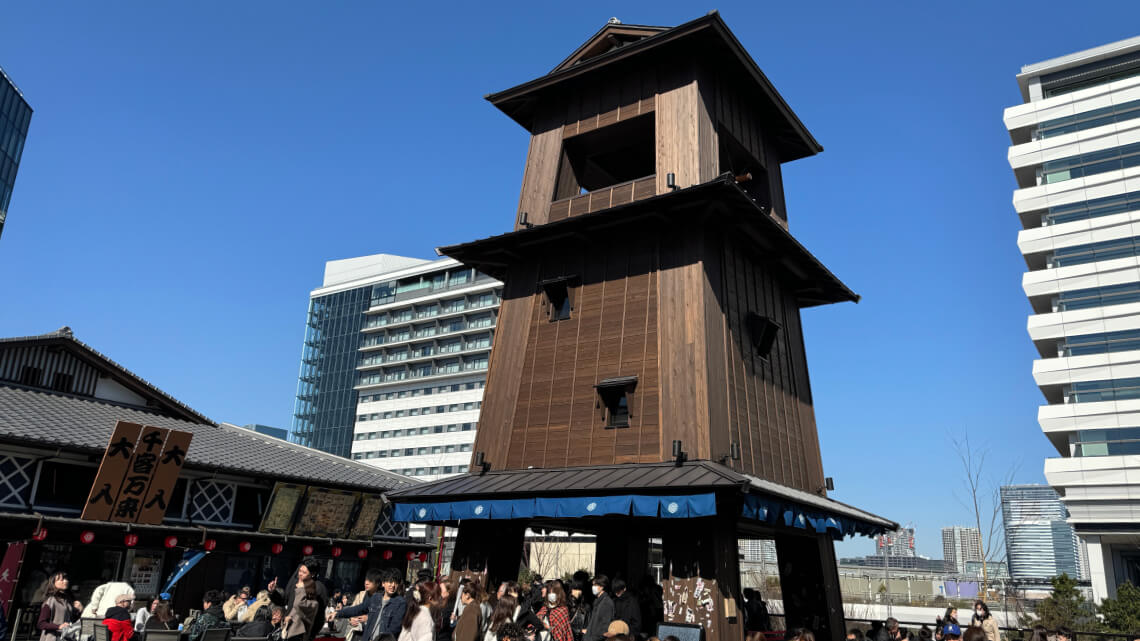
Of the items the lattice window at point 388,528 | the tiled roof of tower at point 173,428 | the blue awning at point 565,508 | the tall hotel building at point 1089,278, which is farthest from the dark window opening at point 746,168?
the tall hotel building at point 1089,278

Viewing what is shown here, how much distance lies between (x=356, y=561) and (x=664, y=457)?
2064cm

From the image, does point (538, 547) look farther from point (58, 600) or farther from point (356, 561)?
point (58, 600)

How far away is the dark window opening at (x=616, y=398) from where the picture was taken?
58.2 feet

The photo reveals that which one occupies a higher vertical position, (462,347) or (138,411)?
(462,347)

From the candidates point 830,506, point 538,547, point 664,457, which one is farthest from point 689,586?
point 538,547

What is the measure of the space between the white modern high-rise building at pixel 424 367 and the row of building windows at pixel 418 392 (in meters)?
0.15

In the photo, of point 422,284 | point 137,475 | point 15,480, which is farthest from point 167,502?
point 422,284

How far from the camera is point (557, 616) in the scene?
1269 cm

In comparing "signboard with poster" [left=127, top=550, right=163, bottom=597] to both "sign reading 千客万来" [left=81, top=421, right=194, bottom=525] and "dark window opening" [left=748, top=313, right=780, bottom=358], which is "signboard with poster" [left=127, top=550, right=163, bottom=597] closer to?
"sign reading 千客万来" [left=81, top=421, right=194, bottom=525]

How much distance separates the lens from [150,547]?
2461cm

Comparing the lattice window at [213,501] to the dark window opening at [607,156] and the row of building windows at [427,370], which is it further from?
the row of building windows at [427,370]

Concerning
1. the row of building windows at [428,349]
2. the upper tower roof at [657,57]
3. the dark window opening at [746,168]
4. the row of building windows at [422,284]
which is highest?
the row of building windows at [422,284]

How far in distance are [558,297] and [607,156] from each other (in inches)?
250

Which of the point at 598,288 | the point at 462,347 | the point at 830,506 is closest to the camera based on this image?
the point at 830,506
